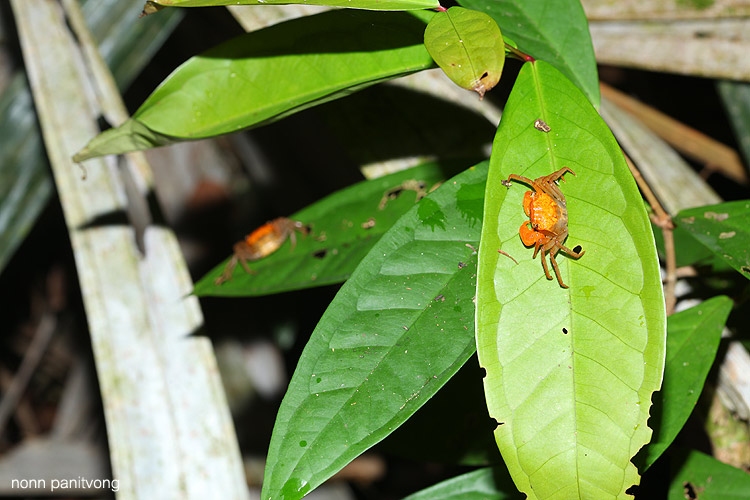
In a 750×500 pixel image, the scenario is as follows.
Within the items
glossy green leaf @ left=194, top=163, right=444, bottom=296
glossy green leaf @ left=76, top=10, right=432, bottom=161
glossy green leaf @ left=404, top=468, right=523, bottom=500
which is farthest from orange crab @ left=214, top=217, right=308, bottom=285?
glossy green leaf @ left=404, top=468, right=523, bottom=500

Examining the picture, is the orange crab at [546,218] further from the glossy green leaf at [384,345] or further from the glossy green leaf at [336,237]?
the glossy green leaf at [336,237]

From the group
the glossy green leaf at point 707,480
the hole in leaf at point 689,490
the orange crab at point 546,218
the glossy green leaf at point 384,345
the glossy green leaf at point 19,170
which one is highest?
the orange crab at point 546,218

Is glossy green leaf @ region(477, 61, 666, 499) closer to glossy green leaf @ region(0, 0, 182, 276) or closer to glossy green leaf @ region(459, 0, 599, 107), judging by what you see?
glossy green leaf @ region(459, 0, 599, 107)

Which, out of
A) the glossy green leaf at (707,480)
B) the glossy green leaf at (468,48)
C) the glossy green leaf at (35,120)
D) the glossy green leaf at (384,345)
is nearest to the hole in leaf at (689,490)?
the glossy green leaf at (707,480)

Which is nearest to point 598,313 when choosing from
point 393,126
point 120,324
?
point 393,126

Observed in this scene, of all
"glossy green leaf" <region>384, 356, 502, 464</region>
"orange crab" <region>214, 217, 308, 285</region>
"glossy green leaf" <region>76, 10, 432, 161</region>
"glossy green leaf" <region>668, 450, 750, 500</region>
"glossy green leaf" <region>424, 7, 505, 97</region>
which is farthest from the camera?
"orange crab" <region>214, 217, 308, 285</region>
